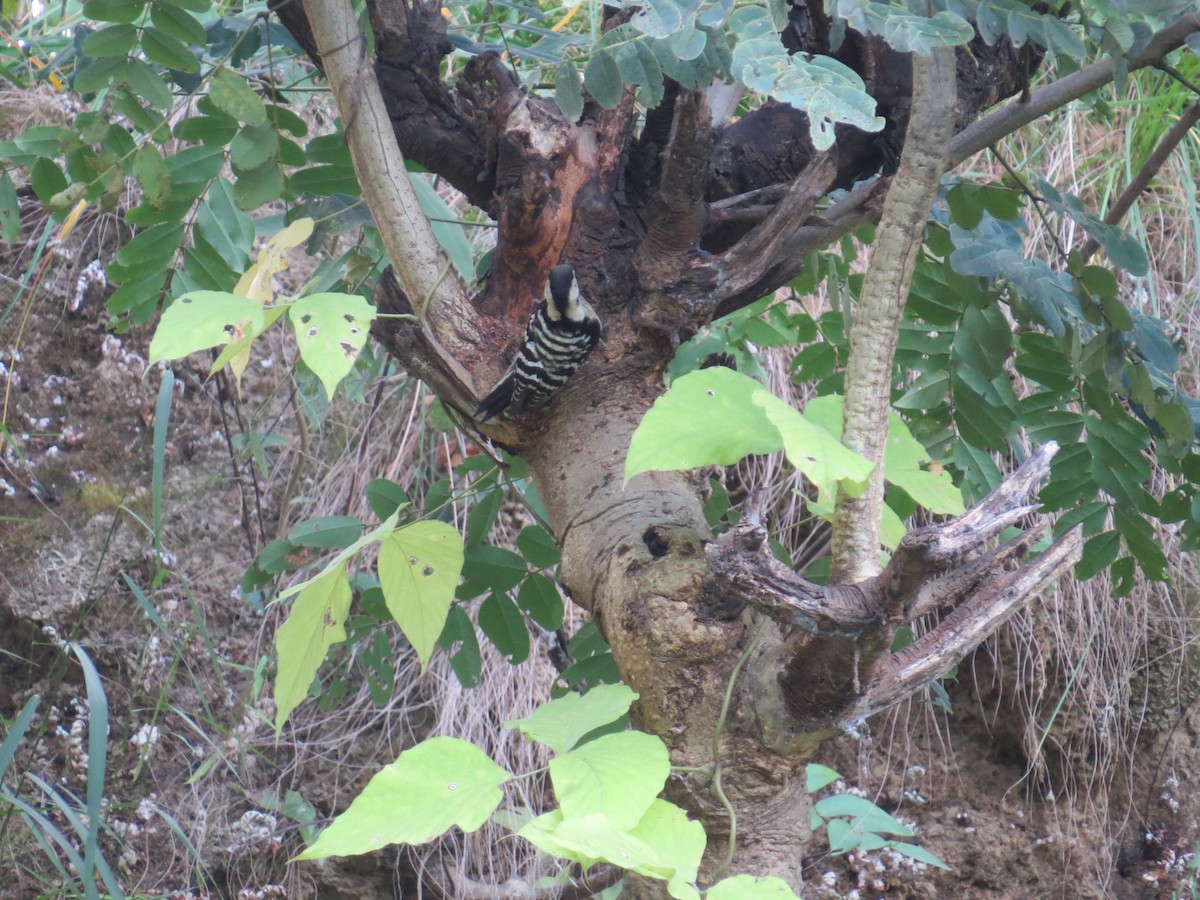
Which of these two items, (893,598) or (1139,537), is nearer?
(893,598)

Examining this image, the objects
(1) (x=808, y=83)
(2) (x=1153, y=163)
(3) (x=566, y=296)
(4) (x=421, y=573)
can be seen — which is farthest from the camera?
(2) (x=1153, y=163)

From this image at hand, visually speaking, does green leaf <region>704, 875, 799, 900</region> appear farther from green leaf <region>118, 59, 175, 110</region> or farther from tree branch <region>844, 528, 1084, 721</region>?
green leaf <region>118, 59, 175, 110</region>

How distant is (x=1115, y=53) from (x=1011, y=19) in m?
0.14

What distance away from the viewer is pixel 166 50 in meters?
1.34

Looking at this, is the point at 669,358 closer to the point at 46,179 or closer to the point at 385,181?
the point at 385,181

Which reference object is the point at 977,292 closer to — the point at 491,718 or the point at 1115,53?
the point at 1115,53

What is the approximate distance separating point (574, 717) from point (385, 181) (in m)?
0.72

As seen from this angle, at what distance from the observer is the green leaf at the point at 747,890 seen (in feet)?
2.38

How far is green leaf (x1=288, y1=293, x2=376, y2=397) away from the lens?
0.87 meters

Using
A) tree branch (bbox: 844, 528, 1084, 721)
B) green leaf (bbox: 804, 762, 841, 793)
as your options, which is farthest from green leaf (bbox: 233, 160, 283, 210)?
green leaf (bbox: 804, 762, 841, 793)

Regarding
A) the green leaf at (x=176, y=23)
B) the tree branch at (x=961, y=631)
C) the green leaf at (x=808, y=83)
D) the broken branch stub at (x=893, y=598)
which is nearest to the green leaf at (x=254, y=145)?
the green leaf at (x=176, y=23)

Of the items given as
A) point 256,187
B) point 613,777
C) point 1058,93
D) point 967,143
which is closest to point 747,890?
point 613,777

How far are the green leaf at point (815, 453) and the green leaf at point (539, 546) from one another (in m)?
0.80

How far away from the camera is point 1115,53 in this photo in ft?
3.63
